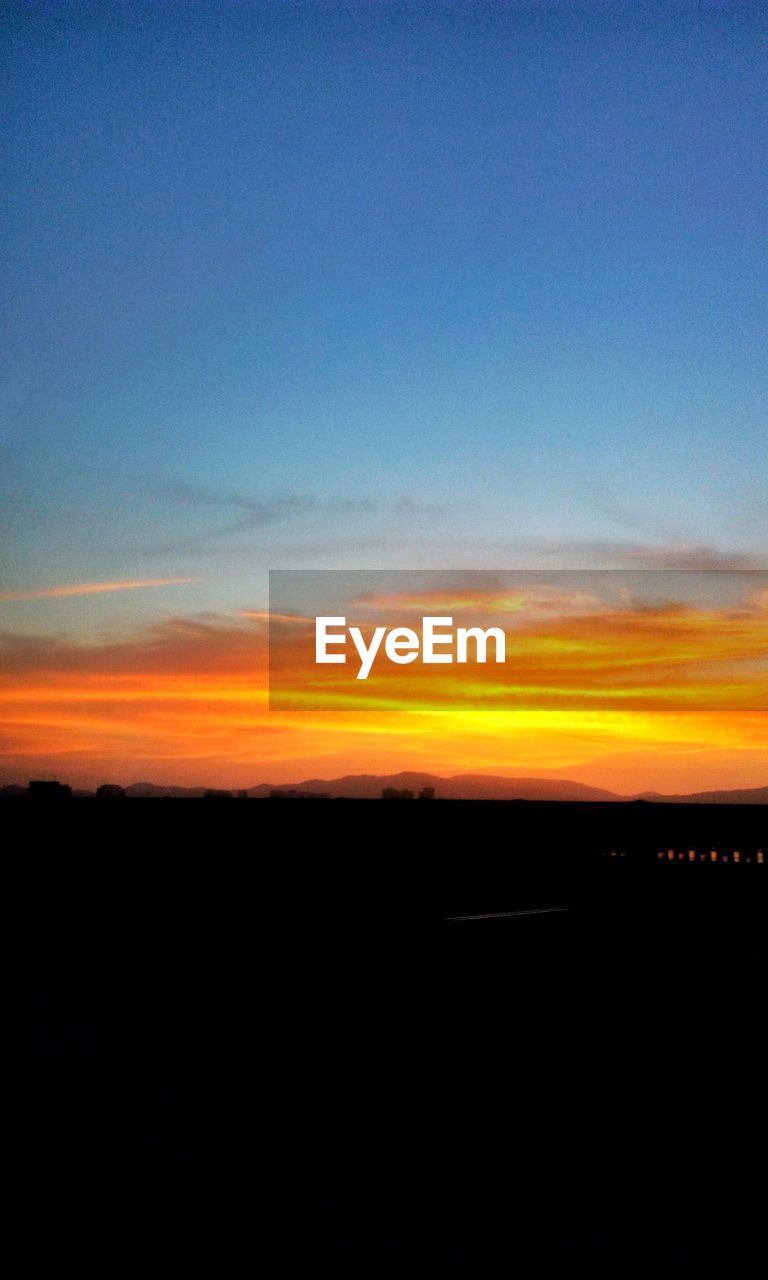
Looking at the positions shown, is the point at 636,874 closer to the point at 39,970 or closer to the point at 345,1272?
the point at 39,970

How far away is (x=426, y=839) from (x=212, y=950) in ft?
26.5

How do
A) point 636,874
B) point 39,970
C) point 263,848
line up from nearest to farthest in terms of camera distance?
1. point 39,970
2. point 636,874
3. point 263,848

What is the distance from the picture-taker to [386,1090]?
13.3 ft

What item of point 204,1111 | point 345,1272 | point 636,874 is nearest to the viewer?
point 345,1272

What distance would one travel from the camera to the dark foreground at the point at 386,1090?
9.57ft

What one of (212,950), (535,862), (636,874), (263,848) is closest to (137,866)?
(263,848)

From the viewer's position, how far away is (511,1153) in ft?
11.3

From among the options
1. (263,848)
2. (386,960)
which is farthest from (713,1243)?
(263,848)

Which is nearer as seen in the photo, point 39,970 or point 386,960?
point 386,960

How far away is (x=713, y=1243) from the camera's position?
2869 millimetres

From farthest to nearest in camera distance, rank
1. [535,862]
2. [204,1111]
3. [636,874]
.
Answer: [535,862], [636,874], [204,1111]

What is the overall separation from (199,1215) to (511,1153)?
979 millimetres

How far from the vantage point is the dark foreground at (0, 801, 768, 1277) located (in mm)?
2918

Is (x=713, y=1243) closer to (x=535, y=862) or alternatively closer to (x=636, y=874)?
(x=636, y=874)
